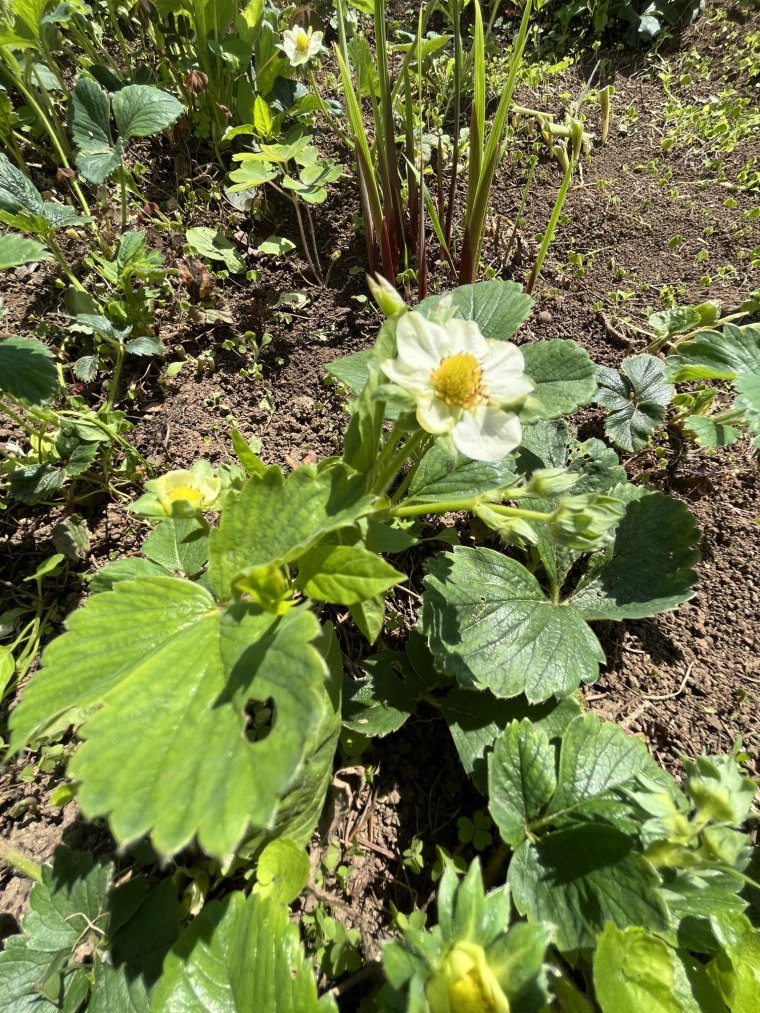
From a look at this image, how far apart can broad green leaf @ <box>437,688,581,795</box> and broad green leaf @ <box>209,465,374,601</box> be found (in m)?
0.65

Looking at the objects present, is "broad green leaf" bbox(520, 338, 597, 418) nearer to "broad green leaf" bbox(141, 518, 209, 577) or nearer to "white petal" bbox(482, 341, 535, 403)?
"white petal" bbox(482, 341, 535, 403)

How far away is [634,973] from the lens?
3.49 feet

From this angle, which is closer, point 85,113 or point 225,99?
point 85,113

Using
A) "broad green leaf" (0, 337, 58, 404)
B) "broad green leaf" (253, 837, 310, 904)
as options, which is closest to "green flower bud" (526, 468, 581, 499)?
"broad green leaf" (253, 837, 310, 904)

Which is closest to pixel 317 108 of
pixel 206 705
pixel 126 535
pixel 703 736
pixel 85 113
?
pixel 85 113

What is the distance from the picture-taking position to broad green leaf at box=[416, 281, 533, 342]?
162cm

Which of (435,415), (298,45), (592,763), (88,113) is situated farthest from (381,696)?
(298,45)

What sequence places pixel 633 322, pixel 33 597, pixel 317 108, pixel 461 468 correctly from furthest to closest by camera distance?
1. pixel 317 108
2. pixel 633 322
3. pixel 33 597
4. pixel 461 468

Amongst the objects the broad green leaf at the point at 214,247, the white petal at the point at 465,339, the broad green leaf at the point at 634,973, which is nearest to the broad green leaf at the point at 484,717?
the broad green leaf at the point at 634,973

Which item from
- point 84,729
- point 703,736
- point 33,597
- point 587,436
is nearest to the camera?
point 84,729

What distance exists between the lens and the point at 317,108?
241 centimetres

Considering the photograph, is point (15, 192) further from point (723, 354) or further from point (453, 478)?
point (723, 354)

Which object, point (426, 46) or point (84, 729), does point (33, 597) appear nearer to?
point (84, 729)

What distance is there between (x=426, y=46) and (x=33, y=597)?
2269mm
